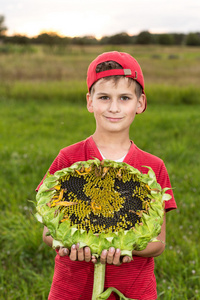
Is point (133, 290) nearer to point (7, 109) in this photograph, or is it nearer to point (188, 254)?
point (188, 254)

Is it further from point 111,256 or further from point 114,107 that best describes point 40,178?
point 111,256

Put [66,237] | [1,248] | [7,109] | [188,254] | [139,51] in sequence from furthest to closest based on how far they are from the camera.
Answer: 1. [139,51]
2. [7,109]
3. [1,248]
4. [188,254]
5. [66,237]

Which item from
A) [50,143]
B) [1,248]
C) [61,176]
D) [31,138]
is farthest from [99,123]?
[31,138]

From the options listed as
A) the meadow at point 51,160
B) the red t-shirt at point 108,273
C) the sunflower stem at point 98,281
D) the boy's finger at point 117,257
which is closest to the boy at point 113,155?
the red t-shirt at point 108,273

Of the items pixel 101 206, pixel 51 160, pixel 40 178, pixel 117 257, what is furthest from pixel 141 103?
pixel 51 160

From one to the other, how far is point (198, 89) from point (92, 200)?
12803 millimetres

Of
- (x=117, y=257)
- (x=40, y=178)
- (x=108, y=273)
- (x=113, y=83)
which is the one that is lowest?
(x=40, y=178)

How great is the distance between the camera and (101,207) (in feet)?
5.53

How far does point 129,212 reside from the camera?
166 cm

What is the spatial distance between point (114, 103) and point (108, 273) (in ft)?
3.33

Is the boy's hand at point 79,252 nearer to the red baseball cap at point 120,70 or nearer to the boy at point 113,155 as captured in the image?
the boy at point 113,155

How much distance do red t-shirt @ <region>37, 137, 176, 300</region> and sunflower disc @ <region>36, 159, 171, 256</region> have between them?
1.84ft

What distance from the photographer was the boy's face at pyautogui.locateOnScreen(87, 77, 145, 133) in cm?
223

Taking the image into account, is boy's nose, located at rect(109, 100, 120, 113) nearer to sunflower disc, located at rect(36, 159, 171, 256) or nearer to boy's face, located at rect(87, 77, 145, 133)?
boy's face, located at rect(87, 77, 145, 133)
